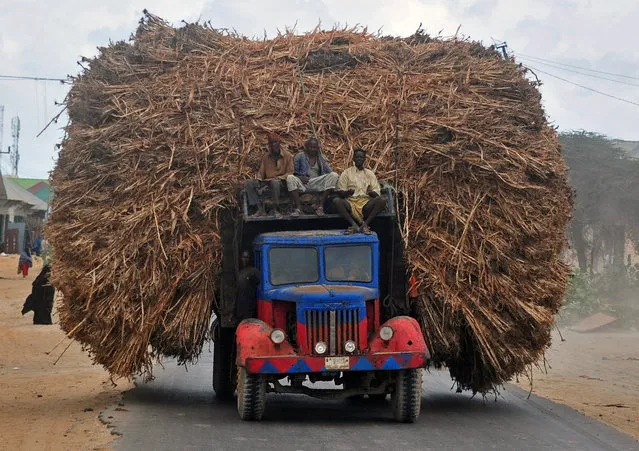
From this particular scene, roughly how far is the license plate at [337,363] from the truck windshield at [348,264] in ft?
3.68

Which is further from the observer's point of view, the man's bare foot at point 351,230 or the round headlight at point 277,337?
the man's bare foot at point 351,230

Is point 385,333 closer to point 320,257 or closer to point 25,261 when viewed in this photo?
point 320,257

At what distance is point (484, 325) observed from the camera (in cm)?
1204

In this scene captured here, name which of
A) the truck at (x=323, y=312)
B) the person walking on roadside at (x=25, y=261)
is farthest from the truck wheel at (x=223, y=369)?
the person walking on roadside at (x=25, y=261)

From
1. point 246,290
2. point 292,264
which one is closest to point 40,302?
point 246,290

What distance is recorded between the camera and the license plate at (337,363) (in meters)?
10.8

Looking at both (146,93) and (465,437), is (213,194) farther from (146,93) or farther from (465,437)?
(465,437)

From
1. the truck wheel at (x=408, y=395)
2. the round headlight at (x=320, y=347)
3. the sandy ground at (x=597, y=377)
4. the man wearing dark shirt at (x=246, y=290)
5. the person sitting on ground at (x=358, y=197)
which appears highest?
the person sitting on ground at (x=358, y=197)

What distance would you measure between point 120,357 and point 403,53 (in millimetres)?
5498

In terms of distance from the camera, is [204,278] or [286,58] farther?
[286,58]

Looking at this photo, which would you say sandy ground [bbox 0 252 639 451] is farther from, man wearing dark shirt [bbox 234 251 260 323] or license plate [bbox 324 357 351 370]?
license plate [bbox 324 357 351 370]

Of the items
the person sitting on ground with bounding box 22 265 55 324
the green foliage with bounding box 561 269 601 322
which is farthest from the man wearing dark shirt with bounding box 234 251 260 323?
the green foliage with bounding box 561 269 601 322

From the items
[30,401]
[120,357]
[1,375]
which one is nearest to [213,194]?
[120,357]

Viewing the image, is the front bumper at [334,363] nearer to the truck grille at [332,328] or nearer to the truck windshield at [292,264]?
the truck grille at [332,328]
